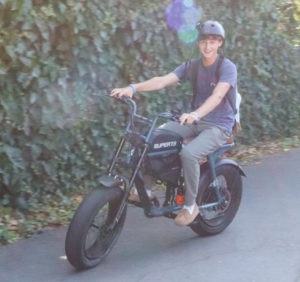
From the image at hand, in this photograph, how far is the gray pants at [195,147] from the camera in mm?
4785

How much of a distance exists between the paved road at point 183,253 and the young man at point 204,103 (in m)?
0.38

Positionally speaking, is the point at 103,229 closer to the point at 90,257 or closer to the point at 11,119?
the point at 90,257

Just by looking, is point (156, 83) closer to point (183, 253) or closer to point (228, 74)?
point (228, 74)

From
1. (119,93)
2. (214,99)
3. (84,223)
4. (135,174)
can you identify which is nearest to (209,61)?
(214,99)

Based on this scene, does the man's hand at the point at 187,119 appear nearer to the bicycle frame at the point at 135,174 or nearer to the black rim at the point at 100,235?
the bicycle frame at the point at 135,174

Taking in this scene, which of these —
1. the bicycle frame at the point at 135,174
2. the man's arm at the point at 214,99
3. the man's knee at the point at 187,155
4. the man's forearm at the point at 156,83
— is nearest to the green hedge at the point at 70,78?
the man's forearm at the point at 156,83

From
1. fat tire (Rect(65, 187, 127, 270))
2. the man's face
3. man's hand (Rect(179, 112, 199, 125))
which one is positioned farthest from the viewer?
the man's face

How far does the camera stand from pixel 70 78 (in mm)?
5816

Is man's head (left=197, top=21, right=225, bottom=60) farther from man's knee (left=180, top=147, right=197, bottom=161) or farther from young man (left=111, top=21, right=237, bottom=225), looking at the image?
man's knee (left=180, top=147, right=197, bottom=161)

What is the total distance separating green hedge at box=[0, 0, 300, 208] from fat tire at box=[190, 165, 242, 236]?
58.3 inches

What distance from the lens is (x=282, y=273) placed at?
445 cm

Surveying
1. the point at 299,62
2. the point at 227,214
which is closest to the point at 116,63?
the point at 227,214

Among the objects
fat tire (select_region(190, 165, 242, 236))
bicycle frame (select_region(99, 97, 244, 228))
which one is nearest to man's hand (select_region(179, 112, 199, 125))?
bicycle frame (select_region(99, 97, 244, 228))

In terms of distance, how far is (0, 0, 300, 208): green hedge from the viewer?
5289 mm
